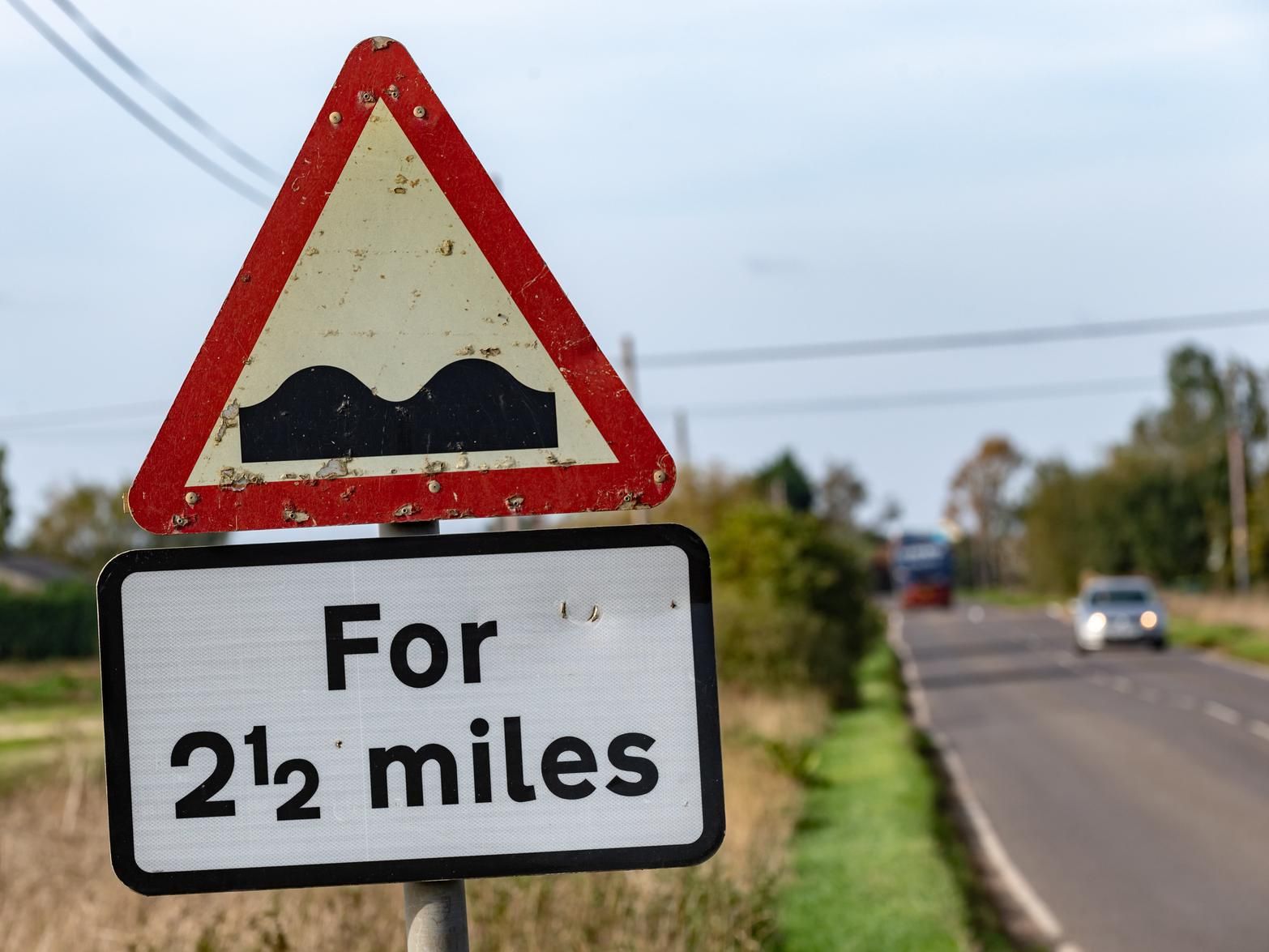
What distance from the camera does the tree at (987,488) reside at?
120125 millimetres

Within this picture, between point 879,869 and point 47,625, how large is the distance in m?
42.1

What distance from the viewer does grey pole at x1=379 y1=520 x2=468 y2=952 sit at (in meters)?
2.18

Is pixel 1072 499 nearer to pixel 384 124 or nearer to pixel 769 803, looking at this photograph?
pixel 769 803

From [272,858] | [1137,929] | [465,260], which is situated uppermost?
[465,260]

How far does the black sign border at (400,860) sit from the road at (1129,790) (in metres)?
7.78

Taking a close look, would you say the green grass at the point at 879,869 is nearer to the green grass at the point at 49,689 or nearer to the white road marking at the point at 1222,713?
the white road marking at the point at 1222,713

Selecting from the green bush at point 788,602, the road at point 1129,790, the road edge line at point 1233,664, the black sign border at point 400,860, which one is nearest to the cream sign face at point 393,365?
the black sign border at point 400,860

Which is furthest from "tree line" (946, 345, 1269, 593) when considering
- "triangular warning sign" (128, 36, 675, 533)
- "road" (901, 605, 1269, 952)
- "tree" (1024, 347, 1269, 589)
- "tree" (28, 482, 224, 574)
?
"triangular warning sign" (128, 36, 675, 533)

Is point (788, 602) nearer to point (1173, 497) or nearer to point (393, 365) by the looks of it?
point (393, 365)

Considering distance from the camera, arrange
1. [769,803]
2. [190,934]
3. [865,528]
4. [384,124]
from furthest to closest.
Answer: [865,528] < [769,803] < [190,934] < [384,124]

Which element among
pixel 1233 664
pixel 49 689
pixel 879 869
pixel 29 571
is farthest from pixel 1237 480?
pixel 879 869

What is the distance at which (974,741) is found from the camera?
20266 mm

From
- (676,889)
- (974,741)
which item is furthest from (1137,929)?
(974,741)

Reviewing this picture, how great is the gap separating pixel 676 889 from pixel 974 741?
15.2 m
